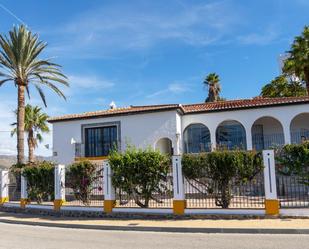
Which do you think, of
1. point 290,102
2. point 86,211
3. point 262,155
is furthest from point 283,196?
point 290,102

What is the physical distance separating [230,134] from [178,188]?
12429mm

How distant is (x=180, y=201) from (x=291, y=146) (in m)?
4.65

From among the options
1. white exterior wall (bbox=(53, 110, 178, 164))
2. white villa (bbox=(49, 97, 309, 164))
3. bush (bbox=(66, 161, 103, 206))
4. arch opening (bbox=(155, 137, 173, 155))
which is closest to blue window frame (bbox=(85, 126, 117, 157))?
white villa (bbox=(49, 97, 309, 164))

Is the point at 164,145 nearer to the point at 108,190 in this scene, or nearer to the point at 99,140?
the point at 99,140

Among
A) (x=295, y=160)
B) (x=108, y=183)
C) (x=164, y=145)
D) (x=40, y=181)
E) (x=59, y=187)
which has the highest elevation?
(x=164, y=145)

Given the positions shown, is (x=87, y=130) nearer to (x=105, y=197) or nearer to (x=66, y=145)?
(x=66, y=145)

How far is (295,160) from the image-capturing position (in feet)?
45.8

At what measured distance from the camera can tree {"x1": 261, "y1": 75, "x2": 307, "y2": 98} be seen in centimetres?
3956

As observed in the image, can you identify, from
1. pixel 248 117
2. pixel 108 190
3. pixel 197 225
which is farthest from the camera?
pixel 248 117

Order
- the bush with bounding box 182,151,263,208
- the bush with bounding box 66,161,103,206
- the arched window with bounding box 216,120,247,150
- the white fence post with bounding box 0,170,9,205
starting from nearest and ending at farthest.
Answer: the bush with bounding box 182,151,263,208 → the bush with bounding box 66,161,103,206 → the white fence post with bounding box 0,170,9,205 → the arched window with bounding box 216,120,247,150

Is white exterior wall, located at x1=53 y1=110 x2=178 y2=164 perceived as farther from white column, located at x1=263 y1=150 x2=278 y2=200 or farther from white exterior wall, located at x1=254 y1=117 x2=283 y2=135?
white column, located at x1=263 y1=150 x2=278 y2=200

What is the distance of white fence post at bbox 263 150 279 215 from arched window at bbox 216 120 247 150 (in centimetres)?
1153

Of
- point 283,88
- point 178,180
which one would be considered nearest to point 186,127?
point 178,180

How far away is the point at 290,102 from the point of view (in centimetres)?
2391
